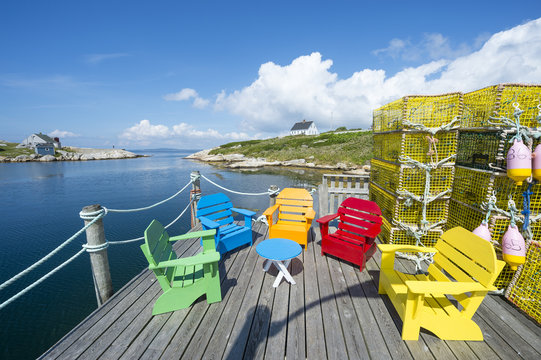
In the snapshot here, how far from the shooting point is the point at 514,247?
9.01 feet

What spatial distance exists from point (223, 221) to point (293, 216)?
1.51 meters

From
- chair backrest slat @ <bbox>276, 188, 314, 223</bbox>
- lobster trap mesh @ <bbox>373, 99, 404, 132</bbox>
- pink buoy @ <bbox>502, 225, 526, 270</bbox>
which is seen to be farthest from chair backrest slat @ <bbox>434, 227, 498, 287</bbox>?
chair backrest slat @ <bbox>276, 188, 314, 223</bbox>

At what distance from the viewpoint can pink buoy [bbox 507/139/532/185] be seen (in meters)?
2.48

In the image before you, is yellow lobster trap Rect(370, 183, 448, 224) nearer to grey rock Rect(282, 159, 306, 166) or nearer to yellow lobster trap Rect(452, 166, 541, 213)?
yellow lobster trap Rect(452, 166, 541, 213)

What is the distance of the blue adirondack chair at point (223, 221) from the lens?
4055 mm

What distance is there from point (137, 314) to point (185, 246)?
1.98 metres

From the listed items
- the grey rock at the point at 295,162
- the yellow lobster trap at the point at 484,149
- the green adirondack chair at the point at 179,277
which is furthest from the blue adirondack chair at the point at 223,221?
the grey rock at the point at 295,162

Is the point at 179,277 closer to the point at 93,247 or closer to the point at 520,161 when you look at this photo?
the point at 93,247

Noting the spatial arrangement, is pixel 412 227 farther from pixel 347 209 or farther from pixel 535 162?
pixel 535 162

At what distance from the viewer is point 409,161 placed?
3756mm

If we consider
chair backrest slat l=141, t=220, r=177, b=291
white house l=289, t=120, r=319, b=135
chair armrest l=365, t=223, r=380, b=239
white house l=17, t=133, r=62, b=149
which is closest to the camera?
chair backrest slat l=141, t=220, r=177, b=291

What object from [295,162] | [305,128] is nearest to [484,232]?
[295,162]

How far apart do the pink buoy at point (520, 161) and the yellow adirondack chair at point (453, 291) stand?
908 mm

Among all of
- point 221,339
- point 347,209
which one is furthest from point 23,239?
point 347,209
